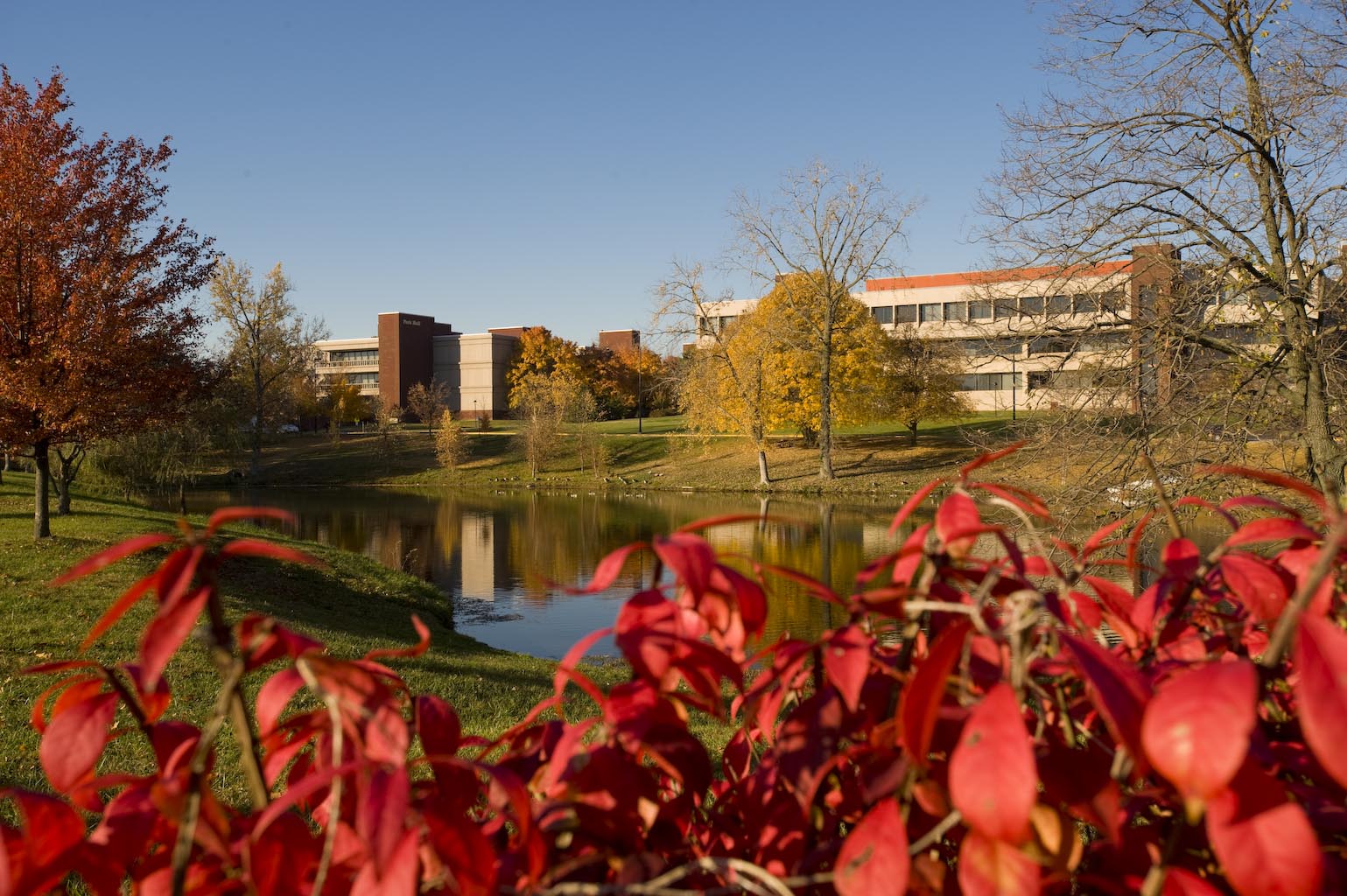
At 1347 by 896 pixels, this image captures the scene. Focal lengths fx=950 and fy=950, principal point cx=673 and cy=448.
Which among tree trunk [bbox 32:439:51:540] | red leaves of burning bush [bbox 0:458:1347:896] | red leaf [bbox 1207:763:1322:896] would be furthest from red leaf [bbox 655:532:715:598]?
tree trunk [bbox 32:439:51:540]

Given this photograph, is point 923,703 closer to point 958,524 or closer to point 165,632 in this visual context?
point 958,524

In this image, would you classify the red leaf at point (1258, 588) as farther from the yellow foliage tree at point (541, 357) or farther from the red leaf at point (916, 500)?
the yellow foliage tree at point (541, 357)

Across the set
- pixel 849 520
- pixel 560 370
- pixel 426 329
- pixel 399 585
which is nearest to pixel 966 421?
pixel 849 520

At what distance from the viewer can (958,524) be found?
2.79ft

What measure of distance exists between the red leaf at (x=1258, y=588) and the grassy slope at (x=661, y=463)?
31349 millimetres

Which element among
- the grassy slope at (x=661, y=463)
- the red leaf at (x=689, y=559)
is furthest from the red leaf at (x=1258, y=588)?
the grassy slope at (x=661, y=463)

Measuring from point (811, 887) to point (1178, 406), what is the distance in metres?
9.37

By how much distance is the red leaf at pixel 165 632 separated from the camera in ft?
2.18

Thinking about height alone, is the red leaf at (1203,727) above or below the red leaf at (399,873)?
above

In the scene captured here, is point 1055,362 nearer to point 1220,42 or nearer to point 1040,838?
point 1220,42

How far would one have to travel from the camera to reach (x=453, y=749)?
96 centimetres

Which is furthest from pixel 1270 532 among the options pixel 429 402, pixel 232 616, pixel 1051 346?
pixel 429 402

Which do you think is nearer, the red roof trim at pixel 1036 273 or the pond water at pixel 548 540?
the red roof trim at pixel 1036 273

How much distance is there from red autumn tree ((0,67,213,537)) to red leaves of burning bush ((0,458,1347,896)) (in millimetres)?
12595
